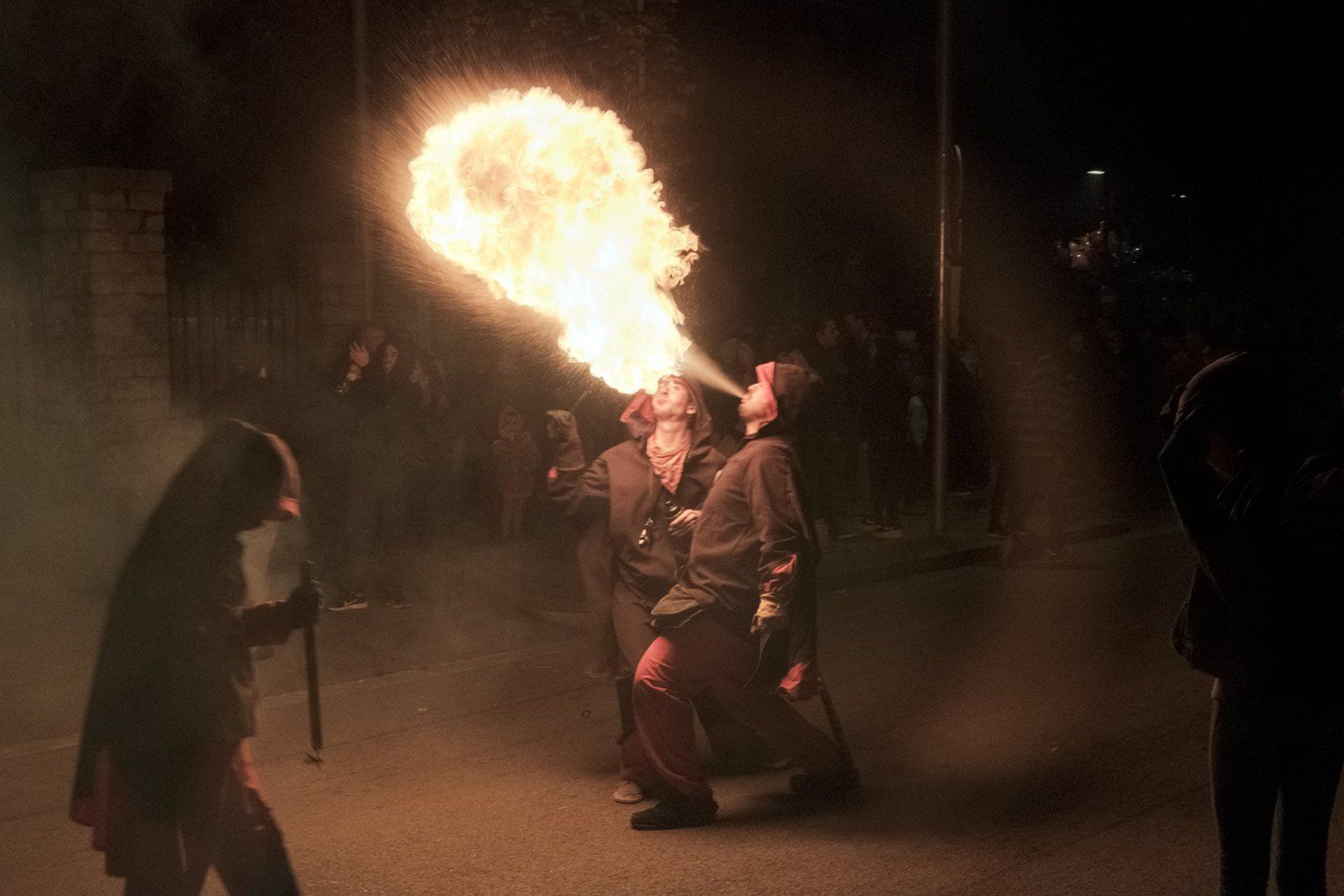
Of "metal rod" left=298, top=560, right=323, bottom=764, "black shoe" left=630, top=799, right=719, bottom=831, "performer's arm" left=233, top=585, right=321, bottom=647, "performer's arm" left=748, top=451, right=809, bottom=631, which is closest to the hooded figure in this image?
"performer's arm" left=748, top=451, right=809, bottom=631

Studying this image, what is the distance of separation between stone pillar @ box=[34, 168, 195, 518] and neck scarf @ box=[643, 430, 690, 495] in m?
6.59

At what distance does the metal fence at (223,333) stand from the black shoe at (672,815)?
22.5 feet

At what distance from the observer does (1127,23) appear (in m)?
29.7

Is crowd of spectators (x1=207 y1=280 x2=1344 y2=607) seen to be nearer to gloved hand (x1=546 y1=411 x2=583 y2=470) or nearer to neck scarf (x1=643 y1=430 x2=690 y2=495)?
neck scarf (x1=643 y1=430 x2=690 y2=495)

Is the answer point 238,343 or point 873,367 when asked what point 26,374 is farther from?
point 873,367

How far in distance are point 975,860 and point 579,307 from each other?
2.87 m

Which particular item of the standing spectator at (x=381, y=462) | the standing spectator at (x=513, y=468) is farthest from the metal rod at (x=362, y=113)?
the standing spectator at (x=513, y=468)

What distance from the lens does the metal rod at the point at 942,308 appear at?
13672 millimetres

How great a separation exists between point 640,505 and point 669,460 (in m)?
0.21

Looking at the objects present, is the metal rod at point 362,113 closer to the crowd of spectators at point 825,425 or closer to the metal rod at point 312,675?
the crowd of spectators at point 825,425

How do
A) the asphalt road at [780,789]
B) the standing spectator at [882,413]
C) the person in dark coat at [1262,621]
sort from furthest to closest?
1. the standing spectator at [882,413]
2. the asphalt road at [780,789]
3. the person in dark coat at [1262,621]

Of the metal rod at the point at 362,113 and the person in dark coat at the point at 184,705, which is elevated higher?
the metal rod at the point at 362,113

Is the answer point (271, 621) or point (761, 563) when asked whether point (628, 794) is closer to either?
point (761, 563)

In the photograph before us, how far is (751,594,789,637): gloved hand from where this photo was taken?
19.6ft
